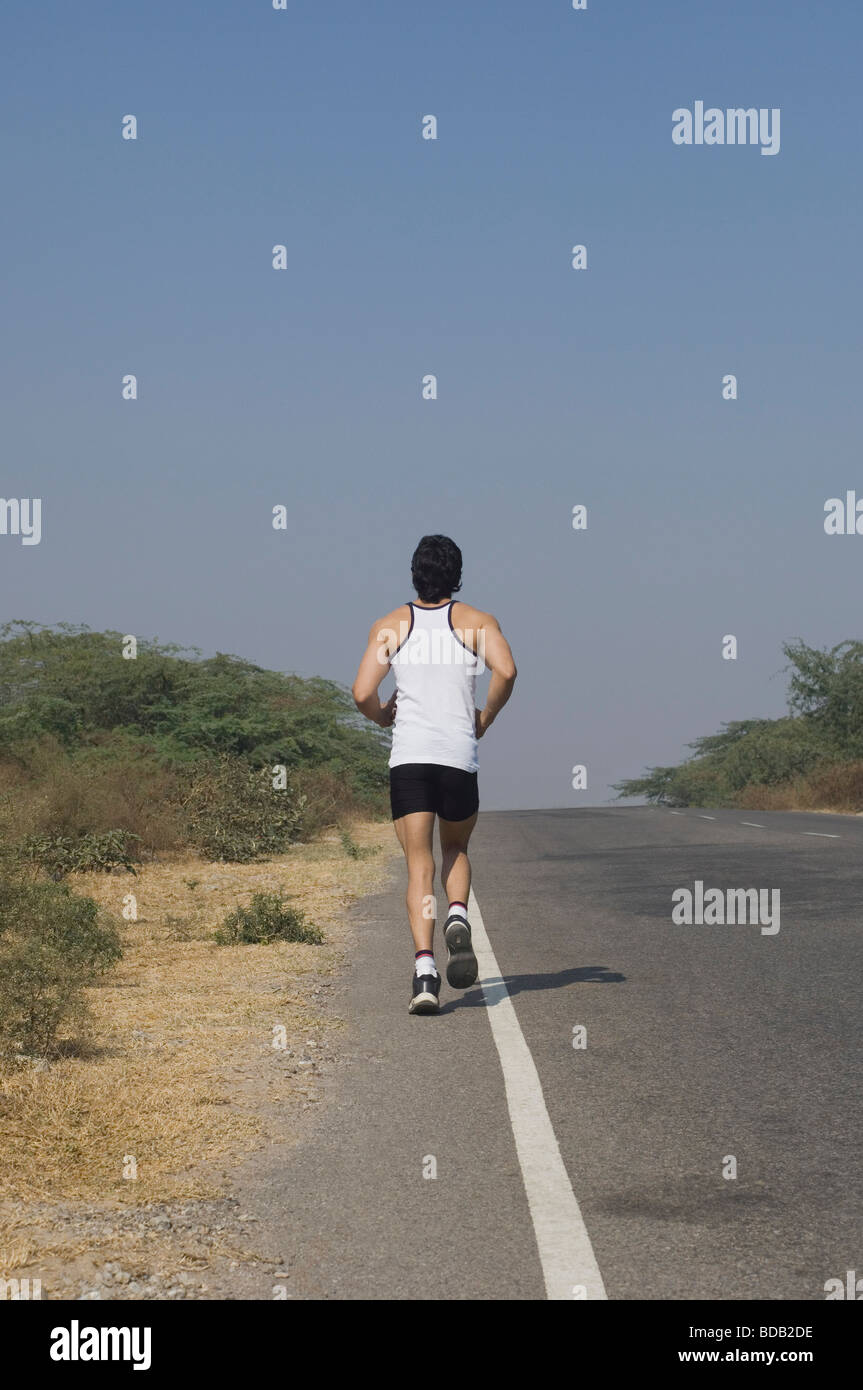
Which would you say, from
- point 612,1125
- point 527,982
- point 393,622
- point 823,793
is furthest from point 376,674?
point 823,793

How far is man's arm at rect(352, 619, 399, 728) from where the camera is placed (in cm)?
759

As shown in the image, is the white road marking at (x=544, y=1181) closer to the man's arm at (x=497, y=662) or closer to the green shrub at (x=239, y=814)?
the man's arm at (x=497, y=662)

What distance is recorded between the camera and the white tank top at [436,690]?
7.56 m

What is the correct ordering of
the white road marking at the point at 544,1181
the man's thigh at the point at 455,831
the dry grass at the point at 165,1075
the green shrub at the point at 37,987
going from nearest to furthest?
1. the white road marking at the point at 544,1181
2. the dry grass at the point at 165,1075
3. the green shrub at the point at 37,987
4. the man's thigh at the point at 455,831

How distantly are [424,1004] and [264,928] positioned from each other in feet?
11.4

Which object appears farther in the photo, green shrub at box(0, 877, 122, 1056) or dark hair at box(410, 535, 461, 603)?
dark hair at box(410, 535, 461, 603)

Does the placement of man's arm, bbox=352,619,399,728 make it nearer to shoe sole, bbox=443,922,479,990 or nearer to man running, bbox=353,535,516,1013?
man running, bbox=353,535,516,1013

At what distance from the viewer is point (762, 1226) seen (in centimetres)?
414

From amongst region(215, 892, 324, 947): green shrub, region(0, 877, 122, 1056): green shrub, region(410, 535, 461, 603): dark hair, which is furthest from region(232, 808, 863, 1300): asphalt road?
region(410, 535, 461, 603): dark hair

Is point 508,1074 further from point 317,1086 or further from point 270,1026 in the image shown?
point 270,1026

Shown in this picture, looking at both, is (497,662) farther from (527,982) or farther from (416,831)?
(527,982)

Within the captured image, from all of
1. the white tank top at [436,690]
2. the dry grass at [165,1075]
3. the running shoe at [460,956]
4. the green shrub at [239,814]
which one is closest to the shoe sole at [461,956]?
the running shoe at [460,956]

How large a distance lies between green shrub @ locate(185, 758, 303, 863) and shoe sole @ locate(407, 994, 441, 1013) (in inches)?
481

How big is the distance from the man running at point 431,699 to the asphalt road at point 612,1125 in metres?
0.88
